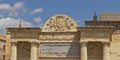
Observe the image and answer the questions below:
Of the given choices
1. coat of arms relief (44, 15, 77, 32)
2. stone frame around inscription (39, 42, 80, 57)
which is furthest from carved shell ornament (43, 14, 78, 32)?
stone frame around inscription (39, 42, 80, 57)

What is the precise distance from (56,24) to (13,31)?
2956 millimetres

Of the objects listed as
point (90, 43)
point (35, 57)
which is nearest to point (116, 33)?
point (90, 43)

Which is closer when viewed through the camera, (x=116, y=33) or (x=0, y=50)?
(x=116, y=33)

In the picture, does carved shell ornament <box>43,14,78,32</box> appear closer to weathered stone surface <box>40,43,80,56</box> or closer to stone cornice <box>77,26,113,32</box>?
stone cornice <box>77,26,113,32</box>

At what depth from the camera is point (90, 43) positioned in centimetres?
2053

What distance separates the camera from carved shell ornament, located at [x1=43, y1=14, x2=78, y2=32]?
21.1 metres

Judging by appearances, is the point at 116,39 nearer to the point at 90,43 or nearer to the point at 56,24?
the point at 90,43

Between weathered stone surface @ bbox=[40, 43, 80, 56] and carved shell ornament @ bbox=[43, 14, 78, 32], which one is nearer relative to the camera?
weathered stone surface @ bbox=[40, 43, 80, 56]

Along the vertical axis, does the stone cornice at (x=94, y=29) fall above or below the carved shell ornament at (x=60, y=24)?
below

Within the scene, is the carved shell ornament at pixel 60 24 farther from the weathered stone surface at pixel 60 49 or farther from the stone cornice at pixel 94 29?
the weathered stone surface at pixel 60 49

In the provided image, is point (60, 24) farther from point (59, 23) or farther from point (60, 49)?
point (60, 49)

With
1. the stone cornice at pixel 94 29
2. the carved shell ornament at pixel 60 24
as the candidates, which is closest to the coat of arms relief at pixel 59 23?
the carved shell ornament at pixel 60 24

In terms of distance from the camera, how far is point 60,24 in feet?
69.2

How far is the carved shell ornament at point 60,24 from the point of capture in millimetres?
21062
